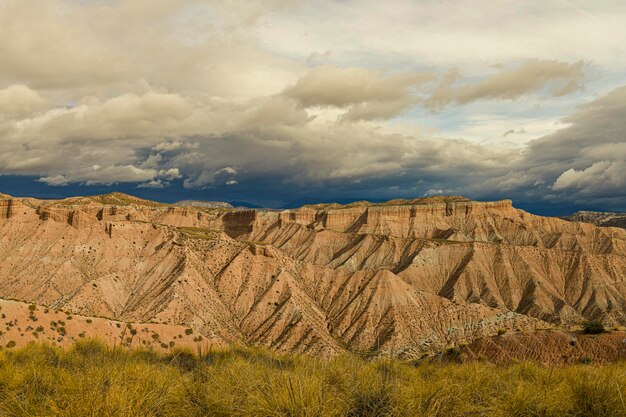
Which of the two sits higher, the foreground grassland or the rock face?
the foreground grassland

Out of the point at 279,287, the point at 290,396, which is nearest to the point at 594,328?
the point at 290,396

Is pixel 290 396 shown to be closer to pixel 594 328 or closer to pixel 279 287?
pixel 594 328

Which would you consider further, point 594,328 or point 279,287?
point 279,287

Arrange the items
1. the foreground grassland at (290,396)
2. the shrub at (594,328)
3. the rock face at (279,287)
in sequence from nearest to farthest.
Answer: the foreground grassland at (290,396)
the shrub at (594,328)
the rock face at (279,287)

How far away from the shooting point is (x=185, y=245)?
4702 inches

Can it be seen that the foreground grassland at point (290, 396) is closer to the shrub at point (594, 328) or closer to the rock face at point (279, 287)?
the shrub at point (594, 328)

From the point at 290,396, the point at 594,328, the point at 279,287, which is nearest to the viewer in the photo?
the point at 290,396

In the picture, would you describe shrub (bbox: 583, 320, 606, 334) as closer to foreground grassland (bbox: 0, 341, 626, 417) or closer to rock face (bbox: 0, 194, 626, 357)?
foreground grassland (bbox: 0, 341, 626, 417)

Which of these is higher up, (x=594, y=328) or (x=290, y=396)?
(x=290, y=396)

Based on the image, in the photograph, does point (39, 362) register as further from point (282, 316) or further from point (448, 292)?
point (448, 292)

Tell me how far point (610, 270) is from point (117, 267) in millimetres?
151802

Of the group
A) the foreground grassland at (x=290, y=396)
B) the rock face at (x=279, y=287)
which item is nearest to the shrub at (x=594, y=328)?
the foreground grassland at (x=290, y=396)

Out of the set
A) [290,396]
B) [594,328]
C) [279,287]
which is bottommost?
[279,287]

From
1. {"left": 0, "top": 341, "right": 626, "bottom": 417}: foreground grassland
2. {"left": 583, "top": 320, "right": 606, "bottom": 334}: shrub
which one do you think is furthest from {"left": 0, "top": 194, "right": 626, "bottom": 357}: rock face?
{"left": 0, "top": 341, "right": 626, "bottom": 417}: foreground grassland
